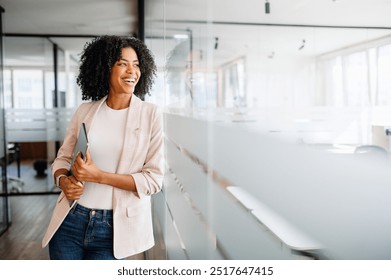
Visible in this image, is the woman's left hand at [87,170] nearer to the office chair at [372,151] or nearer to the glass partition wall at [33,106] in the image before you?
the office chair at [372,151]

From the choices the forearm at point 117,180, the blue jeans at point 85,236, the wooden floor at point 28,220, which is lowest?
the wooden floor at point 28,220

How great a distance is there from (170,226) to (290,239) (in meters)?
1.23

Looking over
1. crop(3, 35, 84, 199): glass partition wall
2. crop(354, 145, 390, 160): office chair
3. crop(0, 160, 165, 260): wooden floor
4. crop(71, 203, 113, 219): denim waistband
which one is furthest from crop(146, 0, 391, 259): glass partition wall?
crop(3, 35, 84, 199): glass partition wall

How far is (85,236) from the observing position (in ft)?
3.31

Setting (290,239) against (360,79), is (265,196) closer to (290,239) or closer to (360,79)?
(290,239)

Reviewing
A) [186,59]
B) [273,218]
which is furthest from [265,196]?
[186,59]

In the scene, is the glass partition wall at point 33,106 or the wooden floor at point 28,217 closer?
the wooden floor at point 28,217

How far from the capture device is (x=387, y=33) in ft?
1.57

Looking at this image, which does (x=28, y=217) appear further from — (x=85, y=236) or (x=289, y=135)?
(x=289, y=135)

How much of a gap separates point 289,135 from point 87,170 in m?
0.53

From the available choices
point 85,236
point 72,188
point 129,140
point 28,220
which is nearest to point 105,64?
point 129,140

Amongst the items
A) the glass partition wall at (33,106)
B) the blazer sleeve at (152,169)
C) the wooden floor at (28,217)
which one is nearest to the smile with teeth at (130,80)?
the blazer sleeve at (152,169)

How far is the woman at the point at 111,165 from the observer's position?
99cm

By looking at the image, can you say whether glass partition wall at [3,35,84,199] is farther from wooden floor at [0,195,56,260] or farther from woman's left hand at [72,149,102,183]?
woman's left hand at [72,149,102,183]
